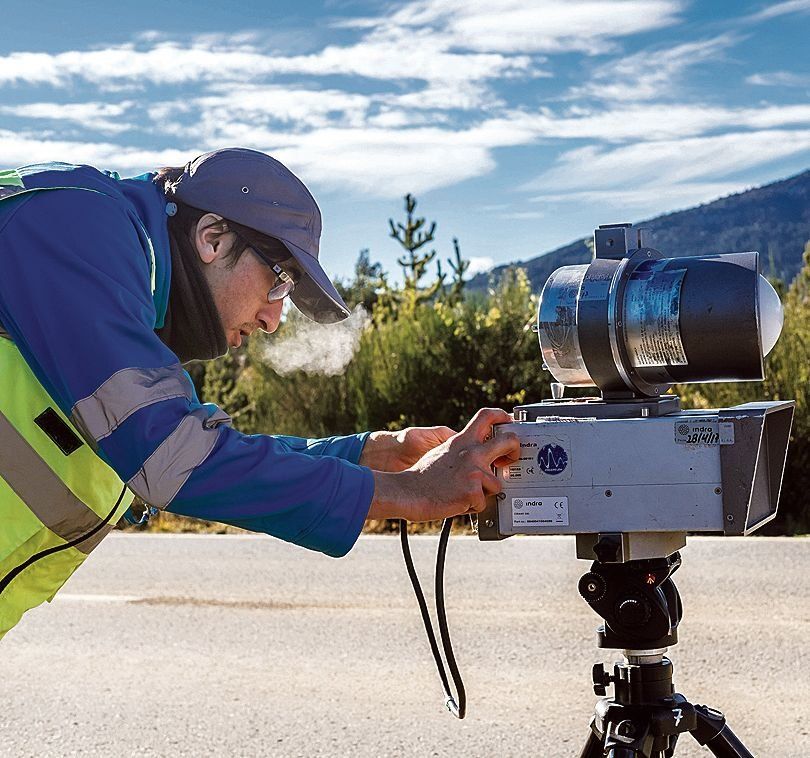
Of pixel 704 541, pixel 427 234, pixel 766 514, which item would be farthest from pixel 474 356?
pixel 427 234

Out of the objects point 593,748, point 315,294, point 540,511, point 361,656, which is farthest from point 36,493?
point 361,656

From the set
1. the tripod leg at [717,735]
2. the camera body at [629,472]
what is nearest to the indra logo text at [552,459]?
the camera body at [629,472]

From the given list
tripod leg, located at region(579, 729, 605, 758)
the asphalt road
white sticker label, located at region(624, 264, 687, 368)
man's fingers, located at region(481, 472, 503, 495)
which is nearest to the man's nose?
man's fingers, located at region(481, 472, 503, 495)

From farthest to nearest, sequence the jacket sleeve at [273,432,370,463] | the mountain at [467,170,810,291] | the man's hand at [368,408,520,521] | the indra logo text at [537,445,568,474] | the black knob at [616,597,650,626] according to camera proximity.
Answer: the mountain at [467,170,810,291] → the jacket sleeve at [273,432,370,463] → the black knob at [616,597,650,626] → the indra logo text at [537,445,568,474] → the man's hand at [368,408,520,521]

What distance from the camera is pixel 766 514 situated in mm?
2549

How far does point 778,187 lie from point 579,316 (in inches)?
5036

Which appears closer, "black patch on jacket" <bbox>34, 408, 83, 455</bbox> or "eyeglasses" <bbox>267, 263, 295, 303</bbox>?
"black patch on jacket" <bbox>34, 408, 83, 455</bbox>

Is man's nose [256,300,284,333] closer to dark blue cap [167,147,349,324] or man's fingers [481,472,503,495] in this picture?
dark blue cap [167,147,349,324]

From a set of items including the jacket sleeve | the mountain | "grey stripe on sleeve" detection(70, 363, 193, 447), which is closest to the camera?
"grey stripe on sleeve" detection(70, 363, 193, 447)

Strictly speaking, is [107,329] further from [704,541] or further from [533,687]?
[704,541]

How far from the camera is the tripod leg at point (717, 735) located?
106 inches

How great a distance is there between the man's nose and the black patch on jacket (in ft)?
1.46

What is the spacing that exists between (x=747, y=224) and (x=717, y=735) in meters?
120

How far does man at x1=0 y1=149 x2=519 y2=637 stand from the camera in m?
2.10
